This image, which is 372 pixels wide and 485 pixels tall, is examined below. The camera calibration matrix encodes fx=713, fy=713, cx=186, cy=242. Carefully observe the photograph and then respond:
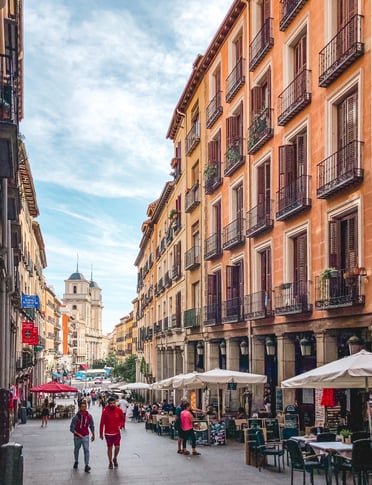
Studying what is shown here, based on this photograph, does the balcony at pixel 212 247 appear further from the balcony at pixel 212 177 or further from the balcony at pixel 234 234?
the balcony at pixel 212 177

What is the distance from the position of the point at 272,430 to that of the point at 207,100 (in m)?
21.7

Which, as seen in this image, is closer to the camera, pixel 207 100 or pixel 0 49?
pixel 0 49

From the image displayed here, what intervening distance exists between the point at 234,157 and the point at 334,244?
423 inches

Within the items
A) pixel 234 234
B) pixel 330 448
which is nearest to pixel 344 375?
pixel 330 448

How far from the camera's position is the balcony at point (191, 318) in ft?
121

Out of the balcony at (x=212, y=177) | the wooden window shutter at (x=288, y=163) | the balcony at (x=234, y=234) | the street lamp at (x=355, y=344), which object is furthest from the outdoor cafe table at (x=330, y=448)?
the balcony at (x=212, y=177)

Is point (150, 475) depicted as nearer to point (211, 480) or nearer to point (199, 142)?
point (211, 480)

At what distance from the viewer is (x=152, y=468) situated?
55.7 feet

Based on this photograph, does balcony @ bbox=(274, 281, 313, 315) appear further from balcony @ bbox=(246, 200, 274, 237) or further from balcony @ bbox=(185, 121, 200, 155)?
balcony @ bbox=(185, 121, 200, 155)

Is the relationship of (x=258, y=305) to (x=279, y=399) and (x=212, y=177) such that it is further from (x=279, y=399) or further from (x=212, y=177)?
(x=212, y=177)

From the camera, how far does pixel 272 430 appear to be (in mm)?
18531

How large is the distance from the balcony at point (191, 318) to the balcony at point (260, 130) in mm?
11472

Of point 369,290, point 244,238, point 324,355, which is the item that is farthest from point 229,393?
point 369,290

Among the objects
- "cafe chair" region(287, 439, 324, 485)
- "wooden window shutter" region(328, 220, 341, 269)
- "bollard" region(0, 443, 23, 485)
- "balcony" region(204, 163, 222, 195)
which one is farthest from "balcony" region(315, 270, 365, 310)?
"balcony" region(204, 163, 222, 195)
